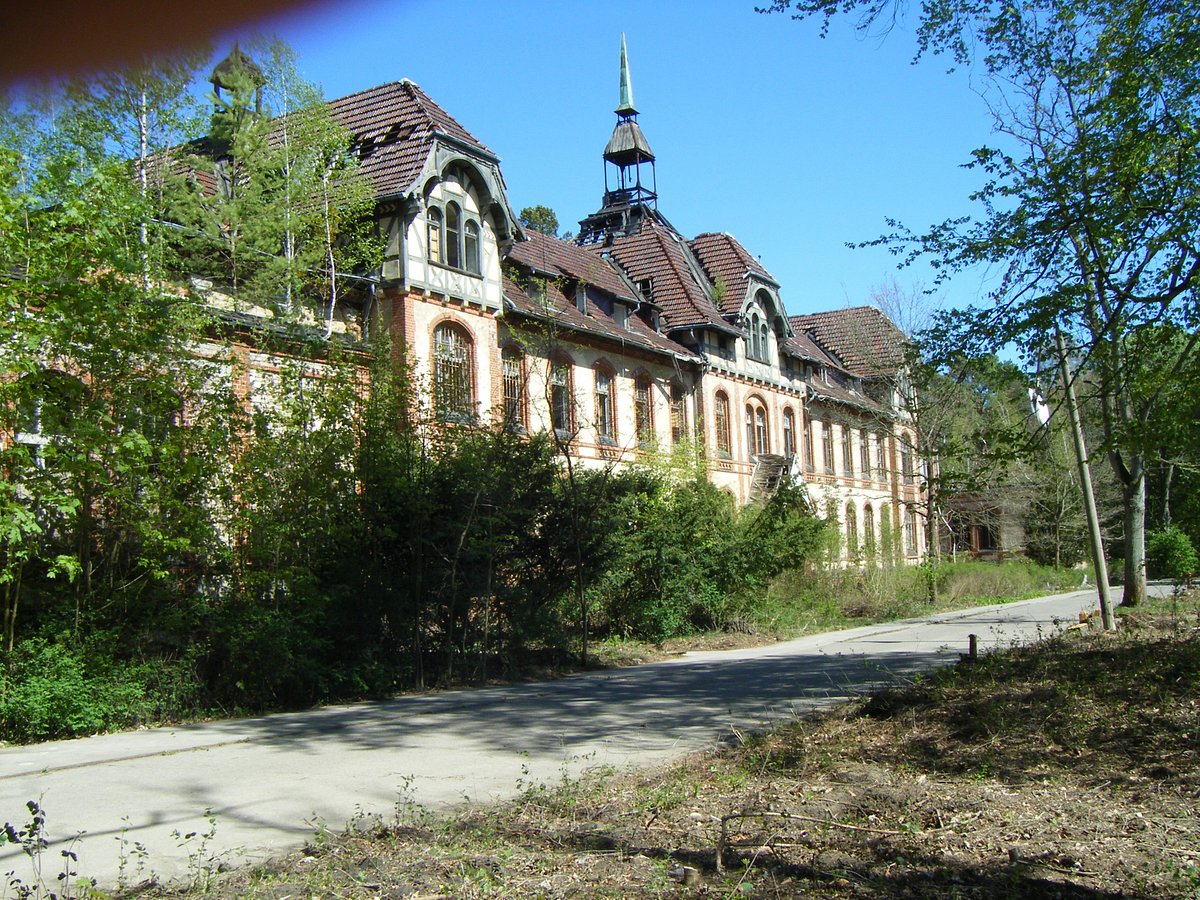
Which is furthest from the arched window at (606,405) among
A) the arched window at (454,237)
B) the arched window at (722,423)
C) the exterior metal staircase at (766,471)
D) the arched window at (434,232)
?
the exterior metal staircase at (766,471)

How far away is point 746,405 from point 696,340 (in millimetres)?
4348

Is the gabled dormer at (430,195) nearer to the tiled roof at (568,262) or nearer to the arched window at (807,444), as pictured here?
the tiled roof at (568,262)

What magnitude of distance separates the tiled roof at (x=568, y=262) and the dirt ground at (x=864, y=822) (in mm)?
24327

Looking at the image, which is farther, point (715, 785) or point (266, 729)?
point (266, 729)

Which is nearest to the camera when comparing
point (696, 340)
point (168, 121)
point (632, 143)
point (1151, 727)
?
point (1151, 727)

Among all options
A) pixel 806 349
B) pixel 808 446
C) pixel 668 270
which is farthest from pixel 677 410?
pixel 806 349

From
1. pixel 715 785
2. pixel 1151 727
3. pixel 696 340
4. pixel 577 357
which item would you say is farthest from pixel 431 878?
pixel 696 340

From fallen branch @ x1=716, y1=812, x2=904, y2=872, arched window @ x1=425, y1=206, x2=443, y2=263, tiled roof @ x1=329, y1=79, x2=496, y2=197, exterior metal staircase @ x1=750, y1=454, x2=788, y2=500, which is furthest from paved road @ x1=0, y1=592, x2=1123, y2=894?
exterior metal staircase @ x1=750, y1=454, x2=788, y2=500

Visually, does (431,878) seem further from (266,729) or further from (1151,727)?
(266,729)

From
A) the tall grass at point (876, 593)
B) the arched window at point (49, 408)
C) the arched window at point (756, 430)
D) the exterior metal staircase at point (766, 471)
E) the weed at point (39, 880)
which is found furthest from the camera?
the arched window at point (756, 430)

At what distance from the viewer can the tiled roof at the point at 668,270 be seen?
38.6m

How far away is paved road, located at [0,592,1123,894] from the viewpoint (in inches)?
296

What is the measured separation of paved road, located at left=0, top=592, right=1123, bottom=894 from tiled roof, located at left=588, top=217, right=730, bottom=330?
2234 centimetres

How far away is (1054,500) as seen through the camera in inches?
2042
